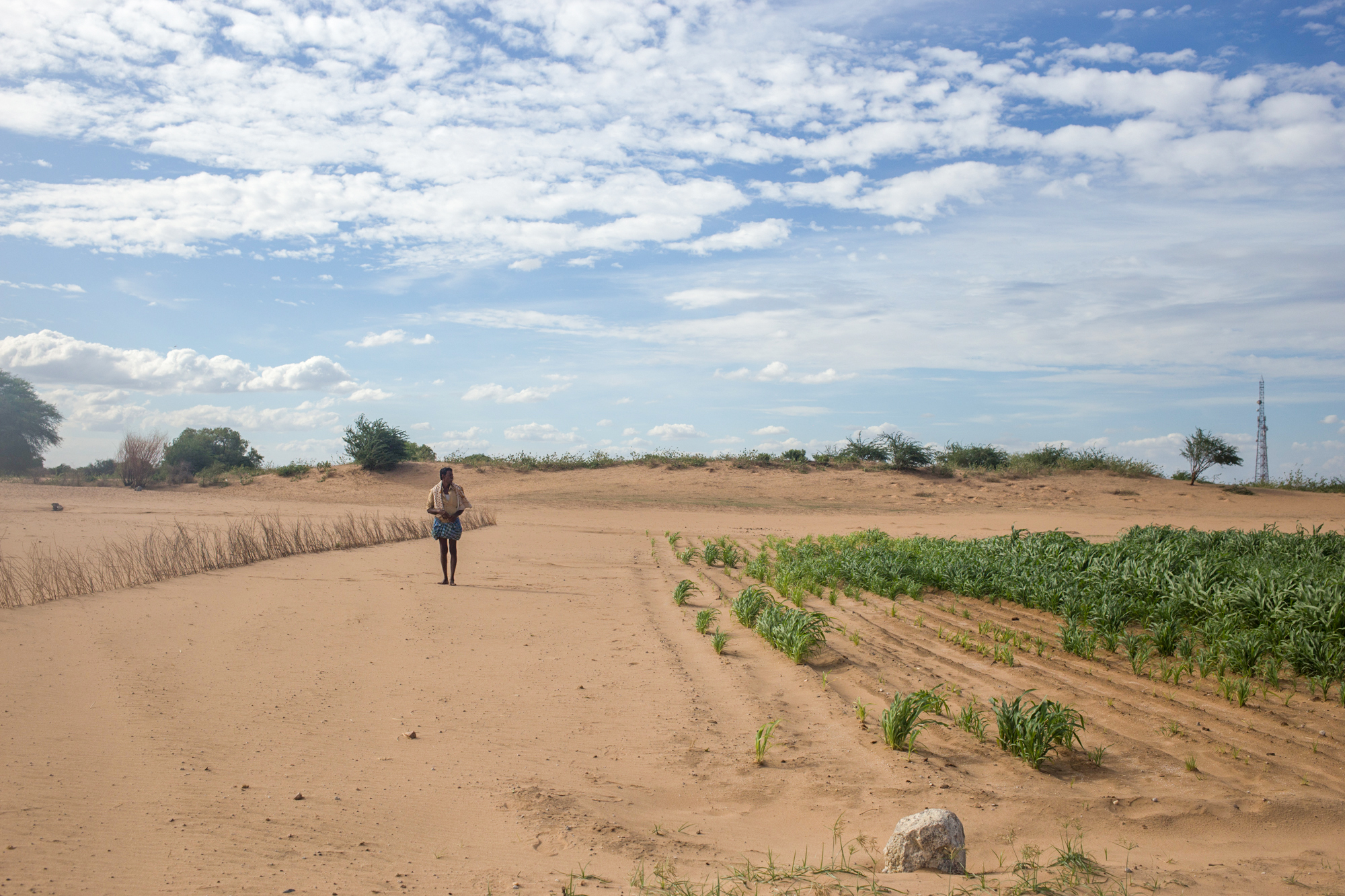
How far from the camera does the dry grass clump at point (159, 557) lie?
9516 mm

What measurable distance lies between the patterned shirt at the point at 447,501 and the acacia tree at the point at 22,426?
133ft

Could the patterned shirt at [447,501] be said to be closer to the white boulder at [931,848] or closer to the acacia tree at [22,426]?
the white boulder at [931,848]

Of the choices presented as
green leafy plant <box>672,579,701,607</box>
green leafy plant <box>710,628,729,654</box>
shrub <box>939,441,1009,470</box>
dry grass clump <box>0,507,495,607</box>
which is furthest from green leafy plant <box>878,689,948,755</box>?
shrub <box>939,441,1009,470</box>

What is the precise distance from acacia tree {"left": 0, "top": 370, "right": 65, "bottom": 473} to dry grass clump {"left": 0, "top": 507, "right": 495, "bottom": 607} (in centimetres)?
3149

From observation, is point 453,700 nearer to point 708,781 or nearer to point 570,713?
point 570,713

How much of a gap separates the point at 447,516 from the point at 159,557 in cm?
424

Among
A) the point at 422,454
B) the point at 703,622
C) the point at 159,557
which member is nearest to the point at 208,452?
the point at 422,454

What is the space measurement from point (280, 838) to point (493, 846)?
105 centimetres

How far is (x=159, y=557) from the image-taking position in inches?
451

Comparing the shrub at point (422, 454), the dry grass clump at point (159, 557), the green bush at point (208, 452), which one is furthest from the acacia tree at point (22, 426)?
the dry grass clump at point (159, 557)

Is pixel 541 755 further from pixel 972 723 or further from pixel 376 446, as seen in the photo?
pixel 376 446

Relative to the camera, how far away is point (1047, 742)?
4949 mm

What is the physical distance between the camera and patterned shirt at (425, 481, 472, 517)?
1183 cm

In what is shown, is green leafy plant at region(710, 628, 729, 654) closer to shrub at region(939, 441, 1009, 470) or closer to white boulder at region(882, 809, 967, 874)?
white boulder at region(882, 809, 967, 874)
